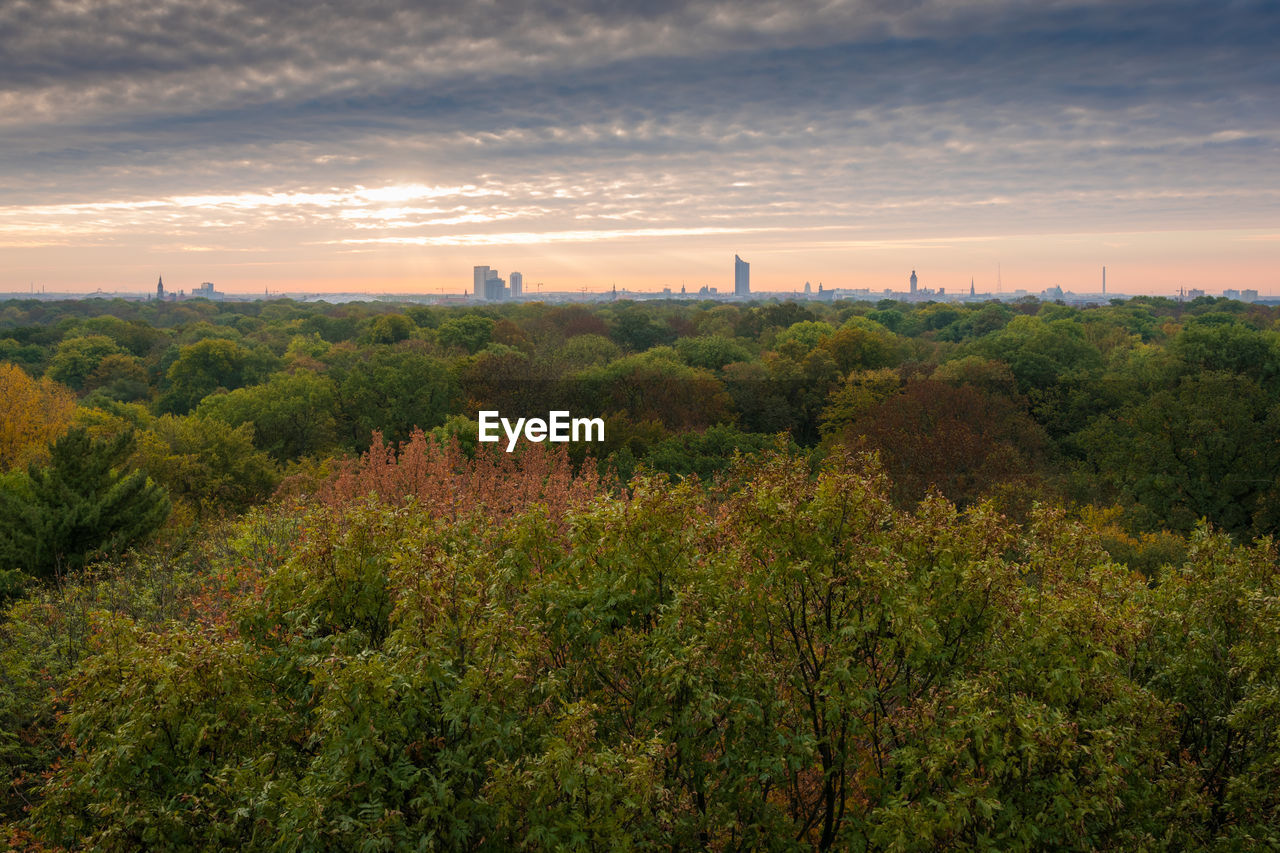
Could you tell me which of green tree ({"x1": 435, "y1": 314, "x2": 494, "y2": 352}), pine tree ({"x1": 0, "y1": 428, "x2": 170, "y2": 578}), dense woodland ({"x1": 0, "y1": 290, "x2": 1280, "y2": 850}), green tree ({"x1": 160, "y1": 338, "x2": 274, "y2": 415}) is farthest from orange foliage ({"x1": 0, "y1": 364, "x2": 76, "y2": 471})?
green tree ({"x1": 435, "y1": 314, "x2": 494, "y2": 352})

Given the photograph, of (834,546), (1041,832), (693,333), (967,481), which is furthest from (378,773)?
(693,333)

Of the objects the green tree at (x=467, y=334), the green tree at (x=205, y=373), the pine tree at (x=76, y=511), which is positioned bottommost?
the pine tree at (x=76, y=511)

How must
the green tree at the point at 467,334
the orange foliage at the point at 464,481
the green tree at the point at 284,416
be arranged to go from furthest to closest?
the green tree at the point at 467,334, the green tree at the point at 284,416, the orange foliage at the point at 464,481

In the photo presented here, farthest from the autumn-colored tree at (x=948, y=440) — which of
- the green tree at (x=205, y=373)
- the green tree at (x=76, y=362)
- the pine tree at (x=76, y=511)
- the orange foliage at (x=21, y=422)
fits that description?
the green tree at (x=76, y=362)

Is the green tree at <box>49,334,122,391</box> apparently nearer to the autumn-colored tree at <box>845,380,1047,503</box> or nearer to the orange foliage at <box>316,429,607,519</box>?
the orange foliage at <box>316,429,607,519</box>

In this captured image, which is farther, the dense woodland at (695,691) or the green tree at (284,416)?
the green tree at (284,416)

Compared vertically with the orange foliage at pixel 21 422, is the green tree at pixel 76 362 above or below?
above

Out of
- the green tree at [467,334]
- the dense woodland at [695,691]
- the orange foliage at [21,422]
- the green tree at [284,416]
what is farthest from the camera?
the green tree at [467,334]

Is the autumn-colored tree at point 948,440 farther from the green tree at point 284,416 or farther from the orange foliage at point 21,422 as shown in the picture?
the orange foliage at point 21,422

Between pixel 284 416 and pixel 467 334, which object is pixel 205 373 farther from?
pixel 284 416
